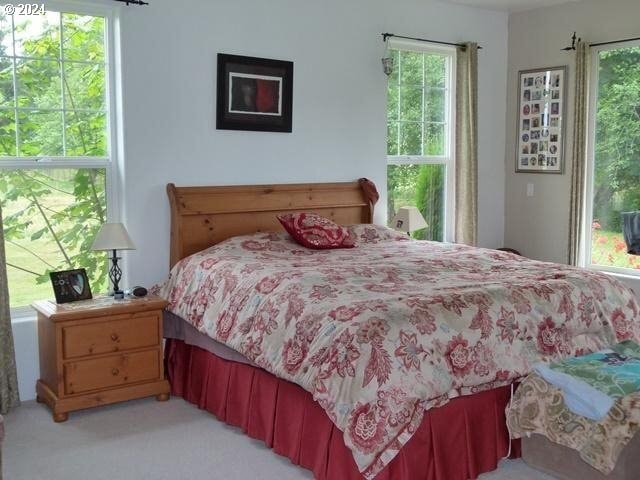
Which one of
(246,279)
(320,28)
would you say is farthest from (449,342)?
(320,28)

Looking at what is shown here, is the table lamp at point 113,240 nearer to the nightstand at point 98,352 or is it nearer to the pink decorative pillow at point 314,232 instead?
the nightstand at point 98,352

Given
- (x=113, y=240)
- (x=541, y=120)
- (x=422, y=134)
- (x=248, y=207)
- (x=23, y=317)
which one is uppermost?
(x=541, y=120)

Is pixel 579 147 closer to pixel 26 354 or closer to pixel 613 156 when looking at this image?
pixel 613 156

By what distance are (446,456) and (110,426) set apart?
1.73 m

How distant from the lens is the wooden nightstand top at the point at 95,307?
3.59 metres

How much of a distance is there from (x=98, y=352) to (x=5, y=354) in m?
0.51

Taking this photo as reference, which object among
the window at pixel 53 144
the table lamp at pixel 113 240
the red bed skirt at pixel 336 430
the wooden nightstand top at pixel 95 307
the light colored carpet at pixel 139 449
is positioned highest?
the window at pixel 53 144

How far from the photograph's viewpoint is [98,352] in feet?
12.1

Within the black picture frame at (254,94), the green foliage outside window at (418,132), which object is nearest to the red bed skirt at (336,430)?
the black picture frame at (254,94)

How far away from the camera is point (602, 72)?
534cm

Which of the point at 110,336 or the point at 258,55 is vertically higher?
the point at 258,55

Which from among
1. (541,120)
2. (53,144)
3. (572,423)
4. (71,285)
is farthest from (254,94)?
(572,423)

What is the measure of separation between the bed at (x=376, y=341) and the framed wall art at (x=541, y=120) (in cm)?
186

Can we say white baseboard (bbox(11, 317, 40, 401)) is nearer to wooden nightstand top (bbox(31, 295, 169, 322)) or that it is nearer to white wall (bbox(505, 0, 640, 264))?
wooden nightstand top (bbox(31, 295, 169, 322))
